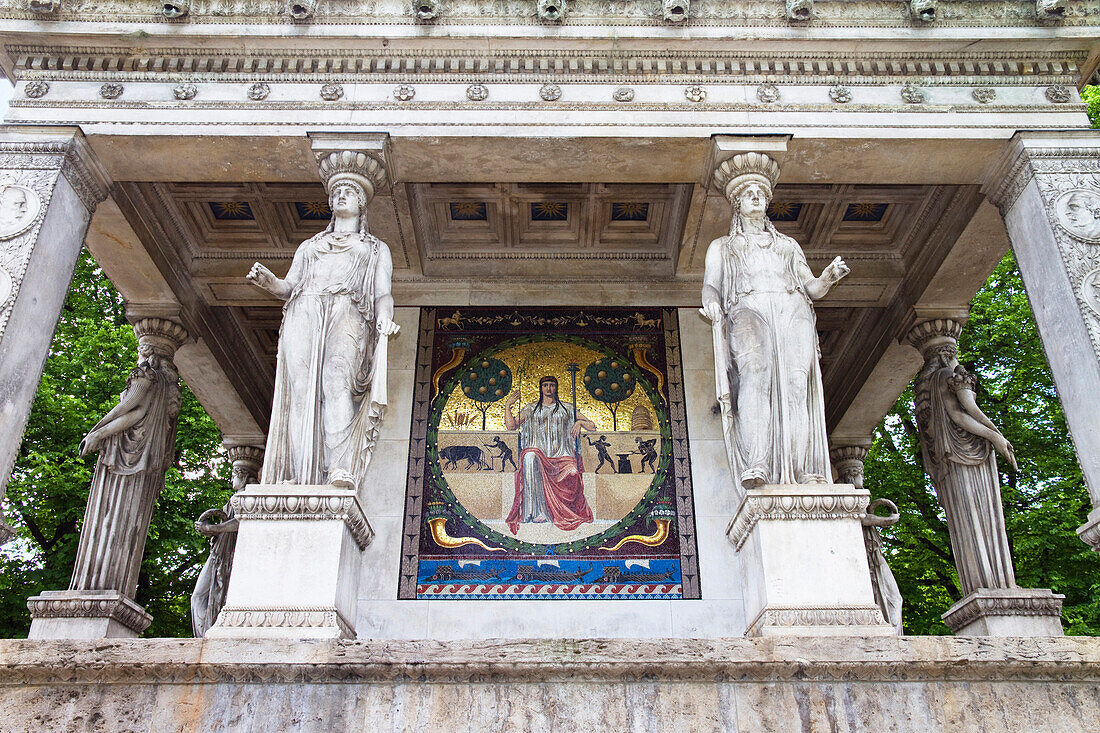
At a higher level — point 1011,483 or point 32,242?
point 1011,483

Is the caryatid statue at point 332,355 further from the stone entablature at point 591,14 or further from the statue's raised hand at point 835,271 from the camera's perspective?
the statue's raised hand at point 835,271

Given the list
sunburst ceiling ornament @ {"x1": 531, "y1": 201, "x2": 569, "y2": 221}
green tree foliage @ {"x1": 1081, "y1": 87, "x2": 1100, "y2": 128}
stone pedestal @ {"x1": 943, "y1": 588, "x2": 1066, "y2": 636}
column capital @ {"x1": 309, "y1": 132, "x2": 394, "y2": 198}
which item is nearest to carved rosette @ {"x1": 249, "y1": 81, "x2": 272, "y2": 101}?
column capital @ {"x1": 309, "y1": 132, "x2": 394, "y2": 198}

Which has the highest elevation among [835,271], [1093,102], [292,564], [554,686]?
[1093,102]

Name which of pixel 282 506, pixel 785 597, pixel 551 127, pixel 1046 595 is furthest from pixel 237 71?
pixel 1046 595

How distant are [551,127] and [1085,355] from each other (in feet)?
17.8

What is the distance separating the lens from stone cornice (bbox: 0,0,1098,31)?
10.0 meters

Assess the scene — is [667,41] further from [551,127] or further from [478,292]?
[478,292]

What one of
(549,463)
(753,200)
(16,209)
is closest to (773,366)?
(753,200)

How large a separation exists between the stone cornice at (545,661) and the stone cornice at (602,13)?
6.41 meters

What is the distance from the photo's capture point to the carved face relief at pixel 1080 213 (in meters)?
9.10

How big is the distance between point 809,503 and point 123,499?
8.60 metres

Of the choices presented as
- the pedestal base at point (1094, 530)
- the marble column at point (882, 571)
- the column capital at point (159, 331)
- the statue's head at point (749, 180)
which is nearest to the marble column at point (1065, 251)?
the pedestal base at point (1094, 530)

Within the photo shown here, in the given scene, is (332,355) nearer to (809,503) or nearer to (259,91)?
(259,91)

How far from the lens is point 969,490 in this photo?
12344mm
